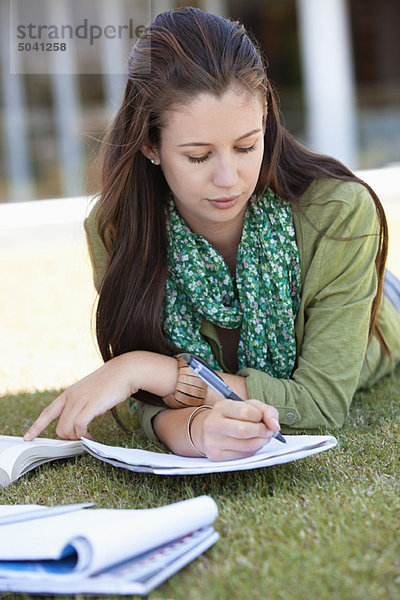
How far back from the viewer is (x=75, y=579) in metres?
1.18

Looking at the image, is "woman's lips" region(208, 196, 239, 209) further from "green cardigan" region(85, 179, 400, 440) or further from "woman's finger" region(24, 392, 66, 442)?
"woman's finger" region(24, 392, 66, 442)

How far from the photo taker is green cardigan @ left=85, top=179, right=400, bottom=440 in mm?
1951

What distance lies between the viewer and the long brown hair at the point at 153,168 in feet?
6.41

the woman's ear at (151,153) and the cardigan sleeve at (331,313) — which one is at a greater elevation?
the woman's ear at (151,153)

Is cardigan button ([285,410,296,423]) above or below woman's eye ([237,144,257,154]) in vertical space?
below

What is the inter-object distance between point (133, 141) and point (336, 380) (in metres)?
0.82

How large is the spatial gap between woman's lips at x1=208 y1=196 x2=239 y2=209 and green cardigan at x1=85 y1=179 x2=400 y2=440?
11.1 inches

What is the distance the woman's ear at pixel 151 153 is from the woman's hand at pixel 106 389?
517 mm

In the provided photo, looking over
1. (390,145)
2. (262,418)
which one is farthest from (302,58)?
(262,418)

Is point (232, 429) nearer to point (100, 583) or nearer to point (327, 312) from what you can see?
point (100, 583)

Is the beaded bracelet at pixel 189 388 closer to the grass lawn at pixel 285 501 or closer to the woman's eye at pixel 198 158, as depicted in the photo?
the grass lawn at pixel 285 501

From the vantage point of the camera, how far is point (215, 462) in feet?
5.33

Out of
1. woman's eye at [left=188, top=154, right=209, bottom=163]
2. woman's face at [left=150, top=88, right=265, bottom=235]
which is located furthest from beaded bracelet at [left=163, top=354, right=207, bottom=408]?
woman's eye at [left=188, top=154, right=209, bottom=163]

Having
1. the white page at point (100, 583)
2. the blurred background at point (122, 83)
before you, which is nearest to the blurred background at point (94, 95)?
the blurred background at point (122, 83)
